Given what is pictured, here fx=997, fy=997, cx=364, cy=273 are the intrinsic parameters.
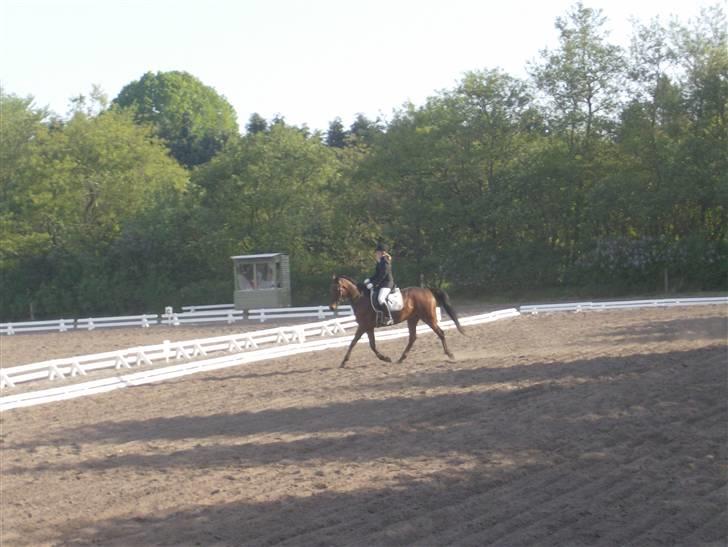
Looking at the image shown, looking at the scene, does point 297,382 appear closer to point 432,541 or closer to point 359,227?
point 432,541

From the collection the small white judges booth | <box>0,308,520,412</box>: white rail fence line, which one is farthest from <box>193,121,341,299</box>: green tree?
<box>0,308,520,412</box>: white rail fence line

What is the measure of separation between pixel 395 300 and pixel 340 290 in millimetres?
1053

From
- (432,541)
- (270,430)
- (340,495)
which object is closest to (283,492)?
(340,495)

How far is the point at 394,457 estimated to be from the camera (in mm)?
10359

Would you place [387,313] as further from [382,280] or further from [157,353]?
[157,353]

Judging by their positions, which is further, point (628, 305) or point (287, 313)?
point (287, 313)

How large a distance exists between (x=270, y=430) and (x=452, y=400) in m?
2.72

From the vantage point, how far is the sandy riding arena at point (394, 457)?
25.8ft

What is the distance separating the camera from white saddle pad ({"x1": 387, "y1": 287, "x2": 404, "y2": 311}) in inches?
734

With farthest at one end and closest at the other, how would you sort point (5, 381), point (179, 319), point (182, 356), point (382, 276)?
1. point (179, 319)
2. point (182, 356)
3. point (5, 381)
4. point (382, 276)

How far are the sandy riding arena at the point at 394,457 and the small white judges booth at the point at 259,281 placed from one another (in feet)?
74.6

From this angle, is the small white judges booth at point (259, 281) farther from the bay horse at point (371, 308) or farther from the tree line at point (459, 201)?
the bay horse at point (371, 308)

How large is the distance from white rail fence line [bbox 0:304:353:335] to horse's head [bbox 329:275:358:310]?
58.5ft

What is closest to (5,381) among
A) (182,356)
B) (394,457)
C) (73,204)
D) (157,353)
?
(157,353)
